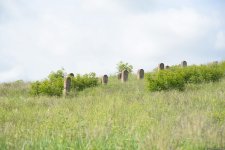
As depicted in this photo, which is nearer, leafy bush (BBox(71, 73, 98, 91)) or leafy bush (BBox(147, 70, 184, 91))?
leafy bush (BBox(147, 70, 184, 91))

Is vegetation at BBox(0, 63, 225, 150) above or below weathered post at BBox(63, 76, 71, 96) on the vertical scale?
below

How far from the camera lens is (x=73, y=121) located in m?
10.5

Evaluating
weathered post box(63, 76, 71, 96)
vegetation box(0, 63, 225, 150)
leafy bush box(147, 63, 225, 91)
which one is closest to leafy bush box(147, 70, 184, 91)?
leafy bush box(147, 63, 225, 91)

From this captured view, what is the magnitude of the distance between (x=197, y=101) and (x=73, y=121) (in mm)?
5413

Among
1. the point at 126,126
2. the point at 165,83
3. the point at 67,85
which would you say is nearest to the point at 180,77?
the point at 165,83

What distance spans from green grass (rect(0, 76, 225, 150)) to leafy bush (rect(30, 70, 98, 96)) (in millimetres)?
6061

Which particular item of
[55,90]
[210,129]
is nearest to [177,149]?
[210,129]

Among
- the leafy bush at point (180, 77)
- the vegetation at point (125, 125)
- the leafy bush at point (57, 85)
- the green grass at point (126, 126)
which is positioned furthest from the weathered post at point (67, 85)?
the green grass at point (126, 126)

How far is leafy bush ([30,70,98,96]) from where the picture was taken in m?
22.8

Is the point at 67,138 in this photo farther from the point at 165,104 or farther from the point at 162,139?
the point at 165,104

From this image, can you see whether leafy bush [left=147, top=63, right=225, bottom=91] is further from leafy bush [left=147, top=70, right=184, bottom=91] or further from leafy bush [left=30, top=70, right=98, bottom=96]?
leafy bush [left=30, top=70, right=98, bottom=96]

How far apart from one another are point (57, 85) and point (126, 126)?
13960mm

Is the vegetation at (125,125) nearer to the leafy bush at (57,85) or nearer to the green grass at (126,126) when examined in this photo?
the green grass at (126,126)

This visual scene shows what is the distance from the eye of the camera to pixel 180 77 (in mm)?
20203
